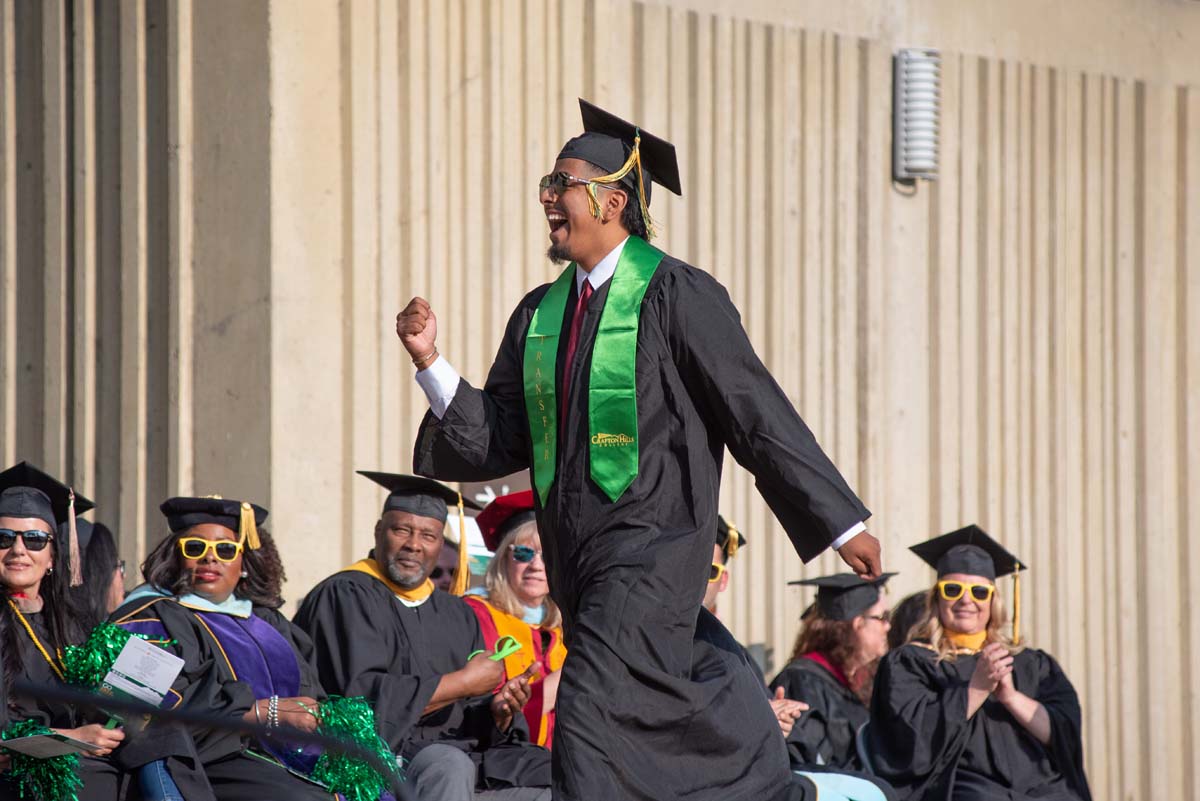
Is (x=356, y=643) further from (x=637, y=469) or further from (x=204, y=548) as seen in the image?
(x=637, y=469)

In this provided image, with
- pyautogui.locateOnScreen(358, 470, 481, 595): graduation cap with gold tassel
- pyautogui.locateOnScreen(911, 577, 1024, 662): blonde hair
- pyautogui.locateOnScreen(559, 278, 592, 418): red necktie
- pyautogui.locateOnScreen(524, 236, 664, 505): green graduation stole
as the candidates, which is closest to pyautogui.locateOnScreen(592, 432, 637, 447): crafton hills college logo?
pyautogui.locateOnScreen(524, 236, 664, 505): green graduation stole

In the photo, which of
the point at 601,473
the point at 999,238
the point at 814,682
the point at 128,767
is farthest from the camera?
the point at 999,238

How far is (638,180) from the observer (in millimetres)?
4777

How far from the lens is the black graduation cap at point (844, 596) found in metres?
8.41

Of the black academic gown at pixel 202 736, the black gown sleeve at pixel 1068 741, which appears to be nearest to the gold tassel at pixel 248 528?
the black academic gown at pixel 202 736

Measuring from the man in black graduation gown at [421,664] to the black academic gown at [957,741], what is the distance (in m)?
1.66

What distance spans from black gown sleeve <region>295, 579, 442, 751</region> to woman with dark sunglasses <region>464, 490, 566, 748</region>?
1.50ft

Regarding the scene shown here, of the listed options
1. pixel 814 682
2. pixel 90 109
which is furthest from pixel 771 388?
pixel 90 109

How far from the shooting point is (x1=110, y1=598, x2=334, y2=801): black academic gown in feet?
19.4

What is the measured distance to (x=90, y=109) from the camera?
856 centimetres

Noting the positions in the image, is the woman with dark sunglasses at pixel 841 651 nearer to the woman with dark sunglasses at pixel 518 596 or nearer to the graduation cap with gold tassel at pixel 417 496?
the woman with dark sunglasses at pixel 518 596

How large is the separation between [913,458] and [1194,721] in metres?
2.44

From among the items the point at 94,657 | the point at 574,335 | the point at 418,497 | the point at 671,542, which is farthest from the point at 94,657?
the point at 671,542

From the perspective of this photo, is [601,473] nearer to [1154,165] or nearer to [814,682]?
[814,682]
